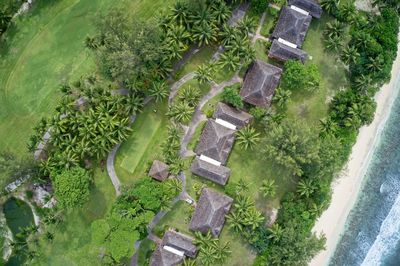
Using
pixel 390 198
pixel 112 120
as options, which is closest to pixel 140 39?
pixel 112 120

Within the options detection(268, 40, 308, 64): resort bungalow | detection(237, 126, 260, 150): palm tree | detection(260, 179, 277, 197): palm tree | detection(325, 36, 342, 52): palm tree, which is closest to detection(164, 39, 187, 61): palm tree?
detection(268, 40, 308, 64): resort bungalow

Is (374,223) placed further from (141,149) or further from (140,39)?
(140,39)

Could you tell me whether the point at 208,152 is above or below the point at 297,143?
below

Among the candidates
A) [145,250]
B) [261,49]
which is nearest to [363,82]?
[261,49]

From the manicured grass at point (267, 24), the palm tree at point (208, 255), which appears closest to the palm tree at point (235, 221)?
the palm tree at point (208, 255)

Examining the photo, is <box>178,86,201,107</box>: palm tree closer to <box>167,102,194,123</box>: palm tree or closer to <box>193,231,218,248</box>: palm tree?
<box>167,102,194,123</box>: palm tree
